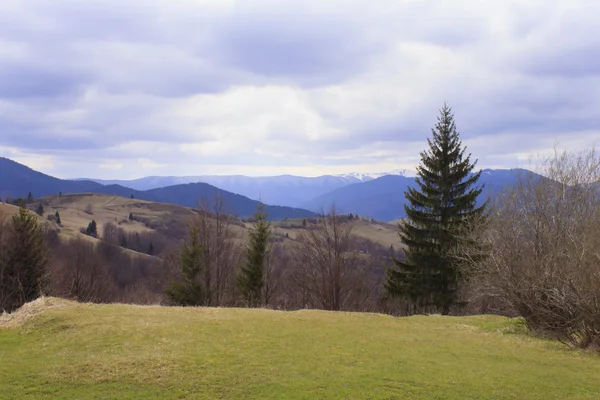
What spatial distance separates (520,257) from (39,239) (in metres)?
42.6

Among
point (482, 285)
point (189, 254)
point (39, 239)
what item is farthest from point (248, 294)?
point (482, 285)

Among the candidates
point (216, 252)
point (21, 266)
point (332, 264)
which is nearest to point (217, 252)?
point (216, 252)

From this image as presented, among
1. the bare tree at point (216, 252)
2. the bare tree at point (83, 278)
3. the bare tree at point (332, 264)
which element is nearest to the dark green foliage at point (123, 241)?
the bare tree at point (83, 278)

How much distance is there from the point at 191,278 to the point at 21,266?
15954mm

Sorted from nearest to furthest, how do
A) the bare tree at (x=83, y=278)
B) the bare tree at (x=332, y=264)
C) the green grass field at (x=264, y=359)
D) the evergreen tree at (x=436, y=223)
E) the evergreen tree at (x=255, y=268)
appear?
the green grass field at (x=264, y=359) → the evergreen tree at (x=436, y=223) → the bare tree at (x=332, y=264) → the evergreen tree at (x=255, y=268) → the bare tree at (x=83, y=278)

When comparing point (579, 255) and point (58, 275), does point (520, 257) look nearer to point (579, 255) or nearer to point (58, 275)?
point (579, 255)

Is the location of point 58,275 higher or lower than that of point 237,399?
lower

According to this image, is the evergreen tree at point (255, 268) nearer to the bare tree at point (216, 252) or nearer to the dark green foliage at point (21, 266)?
the bare tree at point (216, 252)

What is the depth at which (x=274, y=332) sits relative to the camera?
16.9 m

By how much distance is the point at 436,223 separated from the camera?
117 ft

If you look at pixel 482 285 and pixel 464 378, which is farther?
pixel 482 285

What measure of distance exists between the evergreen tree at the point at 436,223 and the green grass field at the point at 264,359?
14567 millimetres

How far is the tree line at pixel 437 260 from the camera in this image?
18297 millimetres

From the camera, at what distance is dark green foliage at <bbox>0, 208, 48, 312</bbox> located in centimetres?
4069
